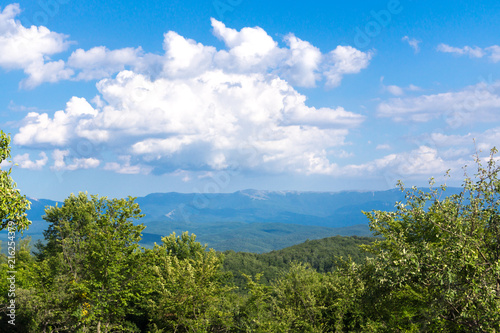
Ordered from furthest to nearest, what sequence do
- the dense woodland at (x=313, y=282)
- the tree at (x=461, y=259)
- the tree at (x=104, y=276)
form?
1. the tree at (x=104, y=276)
2. the dense woodland at (x=313, y=282)
3. the tree at (x=461, y=259)

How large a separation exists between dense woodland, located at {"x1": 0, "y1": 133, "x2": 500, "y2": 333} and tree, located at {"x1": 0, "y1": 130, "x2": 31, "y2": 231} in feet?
0.10

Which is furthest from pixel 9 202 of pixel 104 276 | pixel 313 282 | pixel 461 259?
pixel 313 282

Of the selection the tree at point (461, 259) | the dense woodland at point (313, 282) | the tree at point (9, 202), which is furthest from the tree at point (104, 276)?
the tree at point (461, 259)

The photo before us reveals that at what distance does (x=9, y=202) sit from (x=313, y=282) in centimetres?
2645

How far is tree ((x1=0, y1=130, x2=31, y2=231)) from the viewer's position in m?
9.54

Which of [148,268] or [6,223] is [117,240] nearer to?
[148,268]

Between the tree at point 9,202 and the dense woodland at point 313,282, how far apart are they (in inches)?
1.3

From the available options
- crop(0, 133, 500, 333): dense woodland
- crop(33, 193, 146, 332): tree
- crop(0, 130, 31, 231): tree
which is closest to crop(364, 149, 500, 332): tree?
crop(0, 133, 500, 333): dense woodland

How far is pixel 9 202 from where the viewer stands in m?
9.71

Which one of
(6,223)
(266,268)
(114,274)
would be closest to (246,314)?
(114,274)

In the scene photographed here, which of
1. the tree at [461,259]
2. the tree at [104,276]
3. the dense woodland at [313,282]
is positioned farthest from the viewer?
the tree at [104,276]

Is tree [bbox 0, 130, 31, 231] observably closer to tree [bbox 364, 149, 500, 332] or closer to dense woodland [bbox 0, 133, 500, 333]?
dense woodland [bbox 0, 133, 500, 333]

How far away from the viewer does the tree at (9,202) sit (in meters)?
9.54

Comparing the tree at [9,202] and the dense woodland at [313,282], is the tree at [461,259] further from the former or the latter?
the tree at [9,202]
